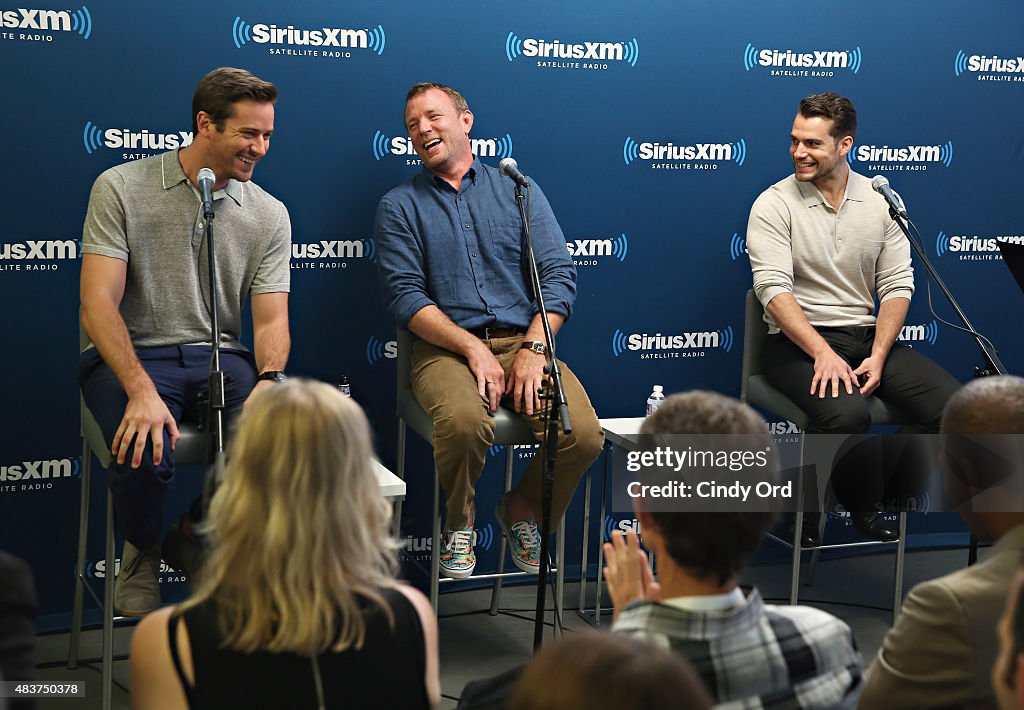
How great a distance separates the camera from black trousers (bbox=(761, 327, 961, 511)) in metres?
3.50

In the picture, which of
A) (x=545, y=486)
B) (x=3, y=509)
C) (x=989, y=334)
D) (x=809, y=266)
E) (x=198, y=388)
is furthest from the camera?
(x=989, y=334)

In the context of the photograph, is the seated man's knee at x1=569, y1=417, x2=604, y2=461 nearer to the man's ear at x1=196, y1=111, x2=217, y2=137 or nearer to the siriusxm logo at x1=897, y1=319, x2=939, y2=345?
the man's ear at x1=196, y1=111, x2=217, y2=137

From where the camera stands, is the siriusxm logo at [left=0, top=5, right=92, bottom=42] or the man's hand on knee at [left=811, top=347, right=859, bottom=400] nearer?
the siriusxm logo at [left=0, top=5, right=92, bottom=42]

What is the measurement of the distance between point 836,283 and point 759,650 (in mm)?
2529

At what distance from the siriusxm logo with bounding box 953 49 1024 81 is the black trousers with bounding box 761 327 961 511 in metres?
1.15

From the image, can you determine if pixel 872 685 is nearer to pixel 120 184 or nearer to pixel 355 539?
pixel 355 539

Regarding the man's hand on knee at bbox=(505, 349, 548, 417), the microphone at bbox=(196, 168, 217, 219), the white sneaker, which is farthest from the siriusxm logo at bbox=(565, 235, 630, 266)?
the white sneaker

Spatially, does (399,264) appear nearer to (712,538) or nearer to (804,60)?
(804,60)

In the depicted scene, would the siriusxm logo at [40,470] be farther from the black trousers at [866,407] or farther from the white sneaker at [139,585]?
the black trousers at [866,407]

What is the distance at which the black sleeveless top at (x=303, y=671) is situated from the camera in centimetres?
147

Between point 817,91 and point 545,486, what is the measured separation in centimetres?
207

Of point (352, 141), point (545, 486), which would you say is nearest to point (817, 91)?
point (352, 141)

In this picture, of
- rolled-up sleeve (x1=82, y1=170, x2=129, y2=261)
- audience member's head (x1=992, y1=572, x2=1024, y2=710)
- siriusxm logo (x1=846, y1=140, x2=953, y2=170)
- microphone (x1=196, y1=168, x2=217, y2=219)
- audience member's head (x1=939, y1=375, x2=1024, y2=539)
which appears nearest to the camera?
audience member's head (x1=992, y1=572, x2=1024, y2=710)

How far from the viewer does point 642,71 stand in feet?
12.5
